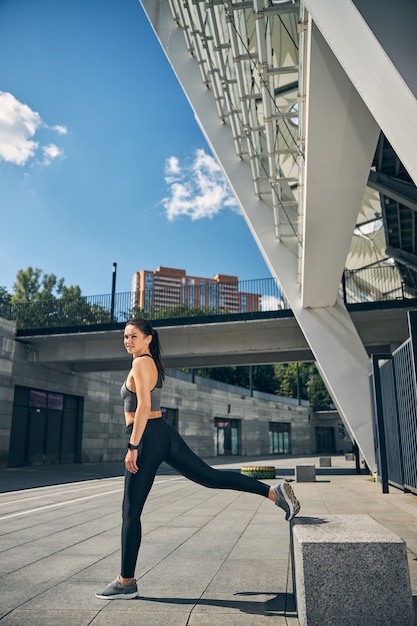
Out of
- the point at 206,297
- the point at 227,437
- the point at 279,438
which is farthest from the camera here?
the point at 279,438

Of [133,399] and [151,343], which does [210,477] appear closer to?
[133,399]

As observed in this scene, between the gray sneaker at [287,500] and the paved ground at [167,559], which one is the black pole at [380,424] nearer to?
the paved ground at [167,559]

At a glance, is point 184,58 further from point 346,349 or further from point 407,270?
point 407,270

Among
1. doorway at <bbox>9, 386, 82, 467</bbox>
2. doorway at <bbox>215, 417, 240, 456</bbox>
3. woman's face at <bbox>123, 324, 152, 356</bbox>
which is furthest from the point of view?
doorway at <bbox>215, 417, 240, 456</bbox>

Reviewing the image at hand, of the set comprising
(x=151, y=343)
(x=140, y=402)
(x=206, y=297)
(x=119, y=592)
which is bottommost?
(x=119, y=592)

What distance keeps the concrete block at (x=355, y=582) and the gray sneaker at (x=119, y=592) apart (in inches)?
54.1

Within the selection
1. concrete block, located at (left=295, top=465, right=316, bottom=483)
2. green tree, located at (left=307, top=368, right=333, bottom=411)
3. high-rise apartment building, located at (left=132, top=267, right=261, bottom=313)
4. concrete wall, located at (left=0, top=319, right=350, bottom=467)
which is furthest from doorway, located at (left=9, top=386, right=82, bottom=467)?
green tree, located at (left=307, top=368, right=333, bottom=411)

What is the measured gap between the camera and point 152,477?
3859 mm

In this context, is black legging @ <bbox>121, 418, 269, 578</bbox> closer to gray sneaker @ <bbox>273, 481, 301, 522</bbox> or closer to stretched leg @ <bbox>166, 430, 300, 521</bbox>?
stretched leg @ <bbox>166, 430, 300, 521</bbox>

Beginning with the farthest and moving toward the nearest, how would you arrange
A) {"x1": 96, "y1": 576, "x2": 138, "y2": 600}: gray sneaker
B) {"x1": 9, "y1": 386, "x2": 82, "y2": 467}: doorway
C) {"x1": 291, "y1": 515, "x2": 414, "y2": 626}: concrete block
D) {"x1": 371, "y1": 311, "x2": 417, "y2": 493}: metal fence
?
1. {"x1": 9, "y1": 386, "x2": 82, "y2": 467}: doorway
2. {"x1": 371, "y1": 311, "x2": 417, "y2": 493}: metal fence
3. {"x1": 96, "y1": 576, "x2": 138, "y2": 600}: gray sneaker
4. {"x1": 291, "y1": 515, "x2": 414, "y2": 626}: concrete block

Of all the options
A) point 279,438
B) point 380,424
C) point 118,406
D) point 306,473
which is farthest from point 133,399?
point 279,438

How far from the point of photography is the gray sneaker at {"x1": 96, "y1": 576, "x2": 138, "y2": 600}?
3.71 m

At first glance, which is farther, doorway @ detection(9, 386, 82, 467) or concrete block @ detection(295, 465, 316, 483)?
doorway @ detection(9, 386, 82, 467)

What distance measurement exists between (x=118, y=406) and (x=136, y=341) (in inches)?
1126
